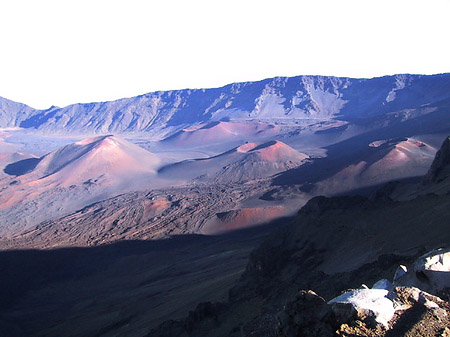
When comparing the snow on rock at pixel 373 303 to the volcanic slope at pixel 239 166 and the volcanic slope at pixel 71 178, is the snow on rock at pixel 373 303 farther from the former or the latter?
the volcanic slope at pixel 239 166

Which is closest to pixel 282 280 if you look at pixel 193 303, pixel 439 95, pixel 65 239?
pixel 193 303

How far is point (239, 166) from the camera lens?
7500 cm

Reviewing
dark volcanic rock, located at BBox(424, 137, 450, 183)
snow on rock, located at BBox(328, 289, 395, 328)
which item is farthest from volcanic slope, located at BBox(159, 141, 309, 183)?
snow on rock, located at BBox(328, 289, 395, 328)

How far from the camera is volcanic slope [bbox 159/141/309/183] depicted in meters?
72.2

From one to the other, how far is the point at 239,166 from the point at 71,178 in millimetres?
31123

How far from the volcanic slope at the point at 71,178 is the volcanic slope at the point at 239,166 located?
19.3 feet

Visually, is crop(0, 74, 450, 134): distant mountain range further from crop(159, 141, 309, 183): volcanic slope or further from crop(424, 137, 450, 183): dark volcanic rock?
crop(424, 137, 450, 183): dark volcanic rock

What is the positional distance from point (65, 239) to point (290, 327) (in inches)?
1710

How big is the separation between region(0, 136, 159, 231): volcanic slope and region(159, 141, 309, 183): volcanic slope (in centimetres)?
589

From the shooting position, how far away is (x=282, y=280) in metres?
19.3

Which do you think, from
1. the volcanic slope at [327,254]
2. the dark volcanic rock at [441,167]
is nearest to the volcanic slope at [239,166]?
the dark volcanic rock at [441,167]

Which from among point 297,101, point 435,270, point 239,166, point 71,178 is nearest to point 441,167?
point 435,270

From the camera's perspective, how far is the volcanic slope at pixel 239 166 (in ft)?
237

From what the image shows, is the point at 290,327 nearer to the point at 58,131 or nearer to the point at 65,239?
the point at 65,239
